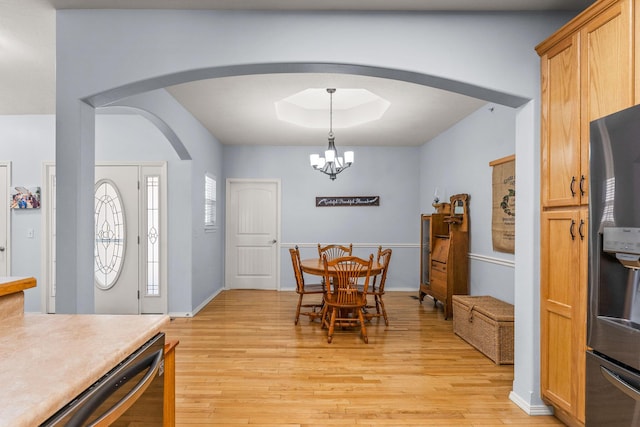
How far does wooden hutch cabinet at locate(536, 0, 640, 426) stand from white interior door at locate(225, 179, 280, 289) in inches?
191

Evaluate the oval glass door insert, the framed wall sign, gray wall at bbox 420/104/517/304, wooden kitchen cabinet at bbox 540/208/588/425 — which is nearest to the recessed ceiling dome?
gray wall at bbox 420/104/517/304

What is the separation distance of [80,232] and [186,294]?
2575 mm

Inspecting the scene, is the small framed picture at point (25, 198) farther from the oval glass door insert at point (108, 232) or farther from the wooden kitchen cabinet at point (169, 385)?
the wooden kitchen cabinet at point (169, 385)

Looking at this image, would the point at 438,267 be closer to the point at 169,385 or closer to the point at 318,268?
the point at 318,268

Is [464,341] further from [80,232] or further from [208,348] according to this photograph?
[80,232]

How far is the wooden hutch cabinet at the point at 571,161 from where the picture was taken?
1865 millimetres

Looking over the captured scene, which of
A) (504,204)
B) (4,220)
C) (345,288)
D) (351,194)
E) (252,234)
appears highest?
(351,194)

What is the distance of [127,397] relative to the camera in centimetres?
106

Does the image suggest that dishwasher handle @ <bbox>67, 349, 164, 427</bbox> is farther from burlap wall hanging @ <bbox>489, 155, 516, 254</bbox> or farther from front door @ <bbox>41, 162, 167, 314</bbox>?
front door @ <bbox>41, 162, 167, 314</bbox>

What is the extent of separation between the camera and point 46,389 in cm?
82

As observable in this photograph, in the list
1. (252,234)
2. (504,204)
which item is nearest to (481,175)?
(504,204)

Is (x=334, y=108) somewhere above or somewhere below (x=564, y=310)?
above

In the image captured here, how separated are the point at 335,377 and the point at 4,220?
15.7 feet

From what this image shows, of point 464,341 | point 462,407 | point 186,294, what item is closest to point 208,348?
point 186,294
